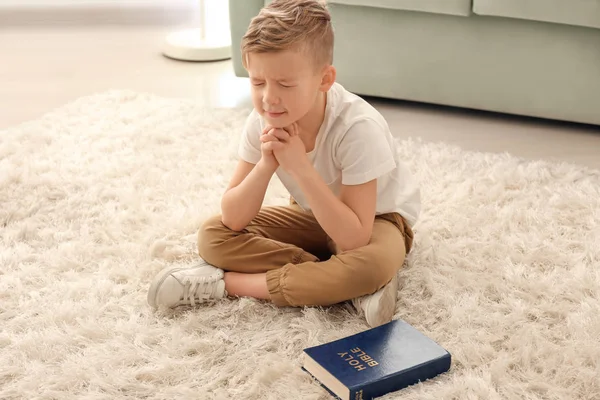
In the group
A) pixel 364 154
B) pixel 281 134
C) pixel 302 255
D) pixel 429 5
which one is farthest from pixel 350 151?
pixel 429 5

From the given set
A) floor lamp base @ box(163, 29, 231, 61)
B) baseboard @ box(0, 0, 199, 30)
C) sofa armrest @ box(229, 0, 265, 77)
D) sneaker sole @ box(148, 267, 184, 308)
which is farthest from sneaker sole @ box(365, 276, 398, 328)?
baseboard @ box(0, 0, 199, 30)

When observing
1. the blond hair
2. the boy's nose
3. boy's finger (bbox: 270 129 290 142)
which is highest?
the blond hair

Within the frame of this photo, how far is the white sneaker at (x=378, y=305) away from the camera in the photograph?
1.33 meters

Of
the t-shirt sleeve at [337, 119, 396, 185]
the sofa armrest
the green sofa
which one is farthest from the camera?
the sofa armrest

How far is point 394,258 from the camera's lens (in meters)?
1.40

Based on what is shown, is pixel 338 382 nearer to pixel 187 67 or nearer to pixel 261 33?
pixel 261 33

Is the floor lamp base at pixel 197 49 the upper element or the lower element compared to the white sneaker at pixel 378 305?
upper

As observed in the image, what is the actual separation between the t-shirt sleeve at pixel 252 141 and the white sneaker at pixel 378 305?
1.08 feet

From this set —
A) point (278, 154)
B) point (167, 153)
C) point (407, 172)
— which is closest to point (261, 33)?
point (278, 154)

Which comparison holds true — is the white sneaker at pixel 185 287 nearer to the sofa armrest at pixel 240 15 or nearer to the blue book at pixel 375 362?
the blue book at pixel 375 362

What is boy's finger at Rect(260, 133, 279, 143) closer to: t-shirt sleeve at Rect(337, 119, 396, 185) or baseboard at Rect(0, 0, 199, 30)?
t-shirt sleeve at Rect(337, 119, 396, 185)

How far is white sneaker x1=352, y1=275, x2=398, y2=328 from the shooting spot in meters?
1.33

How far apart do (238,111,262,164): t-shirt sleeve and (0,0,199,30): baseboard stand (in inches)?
91.8

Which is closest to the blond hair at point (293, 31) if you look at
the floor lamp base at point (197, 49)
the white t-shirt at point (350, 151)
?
the white t-shirt at point (350, 151)
